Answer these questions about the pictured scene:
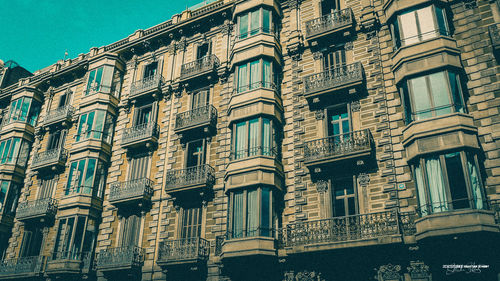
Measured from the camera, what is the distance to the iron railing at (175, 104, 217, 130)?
72.3 ft

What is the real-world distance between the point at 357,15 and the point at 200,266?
15.4 metres

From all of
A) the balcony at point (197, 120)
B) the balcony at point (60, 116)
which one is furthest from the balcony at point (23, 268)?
the balcony at point (197, 120)

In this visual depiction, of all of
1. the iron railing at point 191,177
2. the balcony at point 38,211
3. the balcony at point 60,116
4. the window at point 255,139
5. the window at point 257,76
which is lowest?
the balcony at point 38,211

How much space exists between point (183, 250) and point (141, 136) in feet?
26.4

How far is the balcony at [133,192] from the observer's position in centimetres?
2186

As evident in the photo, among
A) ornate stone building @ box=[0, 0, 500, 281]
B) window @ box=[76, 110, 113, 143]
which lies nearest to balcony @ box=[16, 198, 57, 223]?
ornate stone building @ box=[0, 0, 500, 281]

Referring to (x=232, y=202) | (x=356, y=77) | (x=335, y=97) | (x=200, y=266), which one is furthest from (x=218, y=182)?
A: (x=356, y=77)

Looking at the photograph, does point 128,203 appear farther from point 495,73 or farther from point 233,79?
point 495,73

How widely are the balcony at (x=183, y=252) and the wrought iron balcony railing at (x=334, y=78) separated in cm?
927

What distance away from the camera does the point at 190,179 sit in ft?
69.1

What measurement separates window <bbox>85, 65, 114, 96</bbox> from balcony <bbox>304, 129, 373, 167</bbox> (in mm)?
15715

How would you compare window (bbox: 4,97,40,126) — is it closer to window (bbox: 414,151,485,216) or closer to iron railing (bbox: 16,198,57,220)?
iron railing (bbox: 16,198,57,220)

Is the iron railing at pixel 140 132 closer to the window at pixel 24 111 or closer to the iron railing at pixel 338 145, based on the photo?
the iron railing at pixel 338 145

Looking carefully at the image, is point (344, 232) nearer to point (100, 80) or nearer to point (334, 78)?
point (334, 78)
